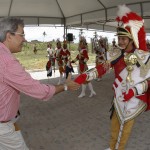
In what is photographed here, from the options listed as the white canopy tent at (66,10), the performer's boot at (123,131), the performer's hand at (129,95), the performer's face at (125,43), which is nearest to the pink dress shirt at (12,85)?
the performer's hand at (129,95)

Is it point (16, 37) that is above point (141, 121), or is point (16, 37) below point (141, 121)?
above

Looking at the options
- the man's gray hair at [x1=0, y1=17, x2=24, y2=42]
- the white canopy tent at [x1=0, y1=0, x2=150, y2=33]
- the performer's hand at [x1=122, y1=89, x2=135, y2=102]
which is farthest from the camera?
the white canopy tent at [x1=0, y1=0, x2=150, y2=33]

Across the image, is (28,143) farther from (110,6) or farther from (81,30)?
(81,30)

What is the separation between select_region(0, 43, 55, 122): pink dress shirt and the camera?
2.00 meters

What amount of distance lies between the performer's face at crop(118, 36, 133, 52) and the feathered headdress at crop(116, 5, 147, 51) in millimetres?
52

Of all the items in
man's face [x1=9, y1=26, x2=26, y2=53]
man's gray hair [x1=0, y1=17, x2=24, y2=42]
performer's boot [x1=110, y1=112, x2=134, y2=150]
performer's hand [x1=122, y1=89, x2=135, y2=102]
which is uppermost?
man's gray hair [x1=0, y1=17, x2=24, y2=42]

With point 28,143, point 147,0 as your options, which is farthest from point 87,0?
point 28,143

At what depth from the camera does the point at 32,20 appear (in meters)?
10.7

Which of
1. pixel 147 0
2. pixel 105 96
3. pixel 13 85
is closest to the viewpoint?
pixel 13 85

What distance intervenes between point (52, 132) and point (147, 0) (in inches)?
178

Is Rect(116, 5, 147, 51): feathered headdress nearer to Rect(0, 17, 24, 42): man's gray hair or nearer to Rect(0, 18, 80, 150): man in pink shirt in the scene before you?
Rect(0, 18, 80, 150): man in pink shirt

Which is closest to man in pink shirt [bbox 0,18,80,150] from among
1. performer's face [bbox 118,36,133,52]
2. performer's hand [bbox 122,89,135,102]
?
performer's hand [bbox 122,89,135,102]

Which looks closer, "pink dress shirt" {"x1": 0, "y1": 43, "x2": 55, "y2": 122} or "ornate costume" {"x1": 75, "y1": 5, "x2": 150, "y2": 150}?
"pink dress shirt" {"x1": 0, "y1": 43, "x2": 55, "y2": 122}

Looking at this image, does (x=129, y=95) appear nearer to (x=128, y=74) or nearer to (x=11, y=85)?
(x=128, y=74)
